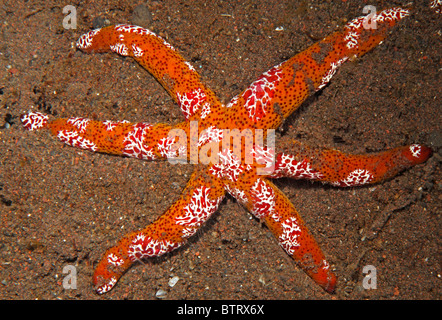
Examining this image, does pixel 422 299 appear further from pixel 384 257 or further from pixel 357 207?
pixel 357 207

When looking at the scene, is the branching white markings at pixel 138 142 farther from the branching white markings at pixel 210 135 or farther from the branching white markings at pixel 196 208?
the branching white markings at pixel 196 208

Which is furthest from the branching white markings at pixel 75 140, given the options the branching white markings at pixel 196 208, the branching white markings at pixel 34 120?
the branching white markings at pixel 196 208

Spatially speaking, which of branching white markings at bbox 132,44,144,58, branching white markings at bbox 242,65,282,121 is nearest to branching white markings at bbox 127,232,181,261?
branching white markings at bbox 242,65,282,121

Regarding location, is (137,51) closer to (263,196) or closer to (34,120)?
(34,120)

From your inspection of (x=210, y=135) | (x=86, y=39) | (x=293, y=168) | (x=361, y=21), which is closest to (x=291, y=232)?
(x=293, y=168)

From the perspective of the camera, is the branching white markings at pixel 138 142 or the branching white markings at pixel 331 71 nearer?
the branching white markings at pixel 331 71

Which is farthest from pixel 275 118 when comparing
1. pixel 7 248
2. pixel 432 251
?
pixel 7 248

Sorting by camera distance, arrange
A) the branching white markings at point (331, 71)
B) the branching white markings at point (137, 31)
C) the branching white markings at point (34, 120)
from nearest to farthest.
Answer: the branching white markings at point (331, 71) → the branching white markings at point (137, 31) → the branching white markings at point (34, 120)
